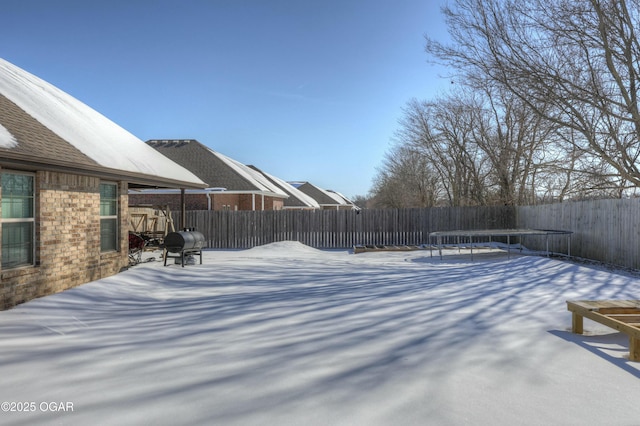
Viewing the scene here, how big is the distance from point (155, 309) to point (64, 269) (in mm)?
2427

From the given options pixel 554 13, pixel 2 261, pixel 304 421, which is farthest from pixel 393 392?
pixel 554 13

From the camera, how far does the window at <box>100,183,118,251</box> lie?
365 inches

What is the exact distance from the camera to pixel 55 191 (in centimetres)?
742

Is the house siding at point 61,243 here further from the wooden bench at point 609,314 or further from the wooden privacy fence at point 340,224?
the wooden privacy fence at point 340,224

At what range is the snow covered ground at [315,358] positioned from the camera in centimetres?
310

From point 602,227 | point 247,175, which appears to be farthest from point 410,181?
point 602,227

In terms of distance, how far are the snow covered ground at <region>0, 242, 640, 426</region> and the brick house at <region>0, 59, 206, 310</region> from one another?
0.64 metres

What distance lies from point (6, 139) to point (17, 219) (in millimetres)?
1330

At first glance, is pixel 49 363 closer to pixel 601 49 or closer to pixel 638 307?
pixel 638 307

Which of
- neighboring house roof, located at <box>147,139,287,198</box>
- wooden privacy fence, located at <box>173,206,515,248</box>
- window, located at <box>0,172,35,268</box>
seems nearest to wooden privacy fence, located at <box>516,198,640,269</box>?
wooden privacy fence, located at <box>173,206,515,248</box>

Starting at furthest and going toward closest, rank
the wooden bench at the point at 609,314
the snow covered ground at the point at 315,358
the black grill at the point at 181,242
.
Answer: the black grill at the point at 181,242
the wooden bench at the point at 609,314
the snow covered ground at the point at 315,358

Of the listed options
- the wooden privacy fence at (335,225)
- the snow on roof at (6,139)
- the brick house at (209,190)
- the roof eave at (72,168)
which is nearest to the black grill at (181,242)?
the roof eave at (72,168)

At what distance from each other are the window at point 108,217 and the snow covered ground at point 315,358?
1.82m

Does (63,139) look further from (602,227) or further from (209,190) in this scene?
(209,190)
